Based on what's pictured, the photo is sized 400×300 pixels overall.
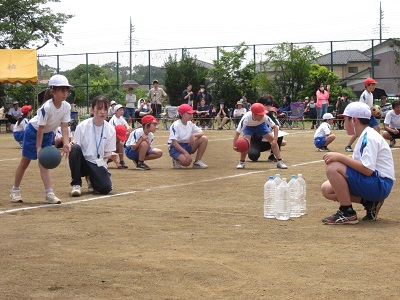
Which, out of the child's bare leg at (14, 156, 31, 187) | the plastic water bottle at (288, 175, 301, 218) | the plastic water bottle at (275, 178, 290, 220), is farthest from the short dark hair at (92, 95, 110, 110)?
the plastic water bottle at (275, 178, 290, 220)

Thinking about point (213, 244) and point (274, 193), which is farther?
point (274, 193)

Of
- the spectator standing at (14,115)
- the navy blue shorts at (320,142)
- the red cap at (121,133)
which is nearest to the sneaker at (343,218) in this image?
the red cap at (121,133)

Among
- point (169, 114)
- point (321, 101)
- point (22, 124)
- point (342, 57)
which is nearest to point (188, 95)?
point (169, 114)

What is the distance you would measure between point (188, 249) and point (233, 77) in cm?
3608

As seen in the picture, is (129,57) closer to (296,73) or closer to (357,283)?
(296,73)

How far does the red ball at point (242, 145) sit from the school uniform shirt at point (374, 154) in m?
7.47

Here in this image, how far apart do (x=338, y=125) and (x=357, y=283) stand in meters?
29.6

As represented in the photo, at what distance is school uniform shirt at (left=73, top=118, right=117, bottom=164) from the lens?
12220mm

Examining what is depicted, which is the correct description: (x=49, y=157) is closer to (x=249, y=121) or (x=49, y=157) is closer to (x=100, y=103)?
(x=100, y=103)

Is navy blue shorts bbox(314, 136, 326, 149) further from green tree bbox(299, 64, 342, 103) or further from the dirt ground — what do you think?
green tree bbox(299, 64, 342, 103)

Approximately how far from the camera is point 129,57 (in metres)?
50.2

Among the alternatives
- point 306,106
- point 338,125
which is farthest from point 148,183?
point 306,106

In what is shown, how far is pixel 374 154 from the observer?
8.91 meters

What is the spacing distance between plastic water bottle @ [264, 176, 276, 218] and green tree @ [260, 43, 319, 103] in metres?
32.9
